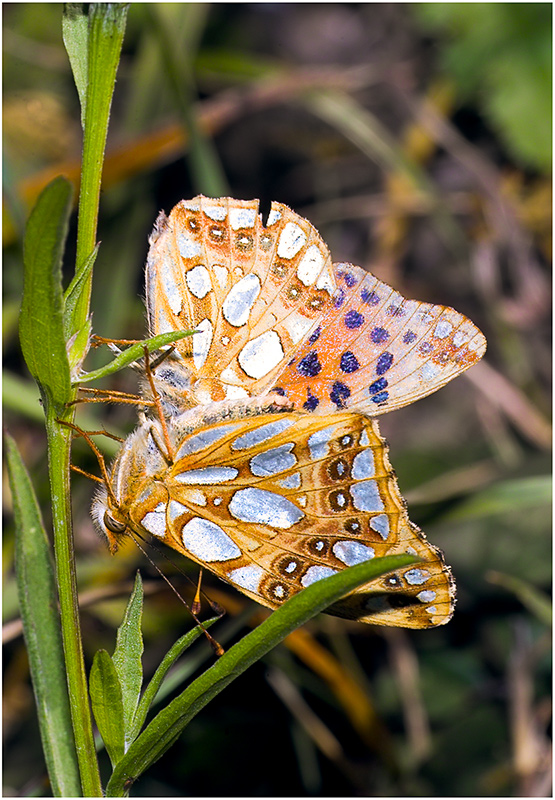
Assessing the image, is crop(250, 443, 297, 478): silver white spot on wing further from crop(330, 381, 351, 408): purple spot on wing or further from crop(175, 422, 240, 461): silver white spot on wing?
crop(330, 381, 351, 408): purple spot on wing

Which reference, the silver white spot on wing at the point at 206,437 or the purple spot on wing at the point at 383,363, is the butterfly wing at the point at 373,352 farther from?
the silver white spot on wing at the point at 206,437

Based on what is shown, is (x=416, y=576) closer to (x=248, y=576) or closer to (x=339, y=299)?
(x=248, y=576)

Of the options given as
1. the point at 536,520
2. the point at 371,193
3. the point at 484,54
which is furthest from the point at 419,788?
the point at 484,54

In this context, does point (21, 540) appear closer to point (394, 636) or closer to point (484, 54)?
point (394, 636)

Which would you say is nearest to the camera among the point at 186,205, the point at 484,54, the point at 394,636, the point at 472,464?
the point at 186,205

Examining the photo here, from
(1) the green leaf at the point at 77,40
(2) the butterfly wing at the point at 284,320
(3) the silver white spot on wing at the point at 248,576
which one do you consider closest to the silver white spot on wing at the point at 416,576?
(3) the silver white spot on wing at the point at 248,576

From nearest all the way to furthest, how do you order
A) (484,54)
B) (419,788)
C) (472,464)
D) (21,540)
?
(21,540), (419,788), (472,464), (484,54)

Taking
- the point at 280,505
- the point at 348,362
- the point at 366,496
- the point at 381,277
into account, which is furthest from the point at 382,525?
the point at 381,277
